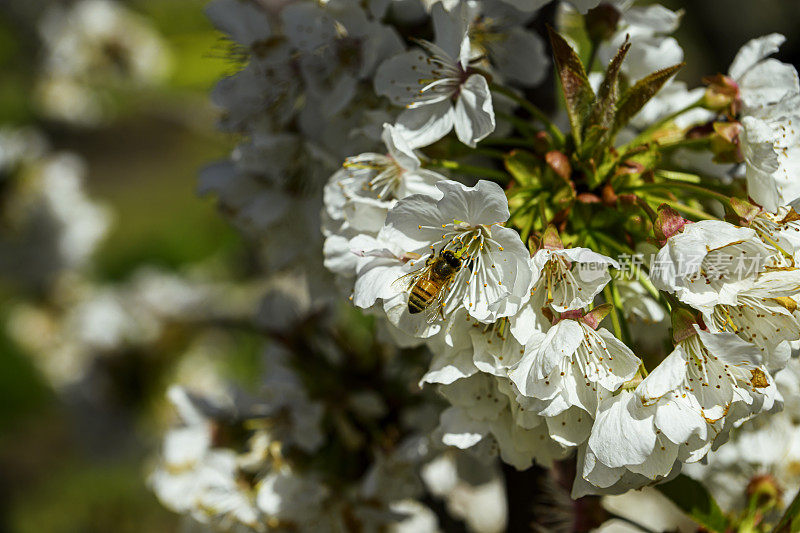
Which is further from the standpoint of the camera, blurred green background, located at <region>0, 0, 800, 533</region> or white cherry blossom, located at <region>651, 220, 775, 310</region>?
blurred green background, located at <region>0, 0, 800, 533</region>

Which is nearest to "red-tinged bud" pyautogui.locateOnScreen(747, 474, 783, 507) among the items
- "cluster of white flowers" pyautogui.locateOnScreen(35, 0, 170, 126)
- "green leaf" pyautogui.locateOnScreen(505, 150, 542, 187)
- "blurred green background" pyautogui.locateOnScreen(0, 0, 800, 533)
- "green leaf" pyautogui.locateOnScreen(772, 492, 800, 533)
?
"green leaf" pyautogui.locateOnScreen(772, 492, 800, 533)

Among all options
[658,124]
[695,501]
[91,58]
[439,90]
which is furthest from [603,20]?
[91,58]

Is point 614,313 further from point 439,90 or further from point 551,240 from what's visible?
point 439,90

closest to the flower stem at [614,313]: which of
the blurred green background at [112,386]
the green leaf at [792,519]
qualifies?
the green leaf at [792,519]

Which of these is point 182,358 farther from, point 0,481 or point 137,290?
point 0,481

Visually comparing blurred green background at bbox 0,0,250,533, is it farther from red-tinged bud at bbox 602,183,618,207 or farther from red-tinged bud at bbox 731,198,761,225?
red-tinged bud at bbox 731,198,761,225

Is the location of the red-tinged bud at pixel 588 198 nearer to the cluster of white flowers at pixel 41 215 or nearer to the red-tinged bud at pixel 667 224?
the red-tinged bud at pixel 667 224

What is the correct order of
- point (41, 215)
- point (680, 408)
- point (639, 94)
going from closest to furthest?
1. point (680, 408)
2. point (639, 94)
3. point (41, 215)
